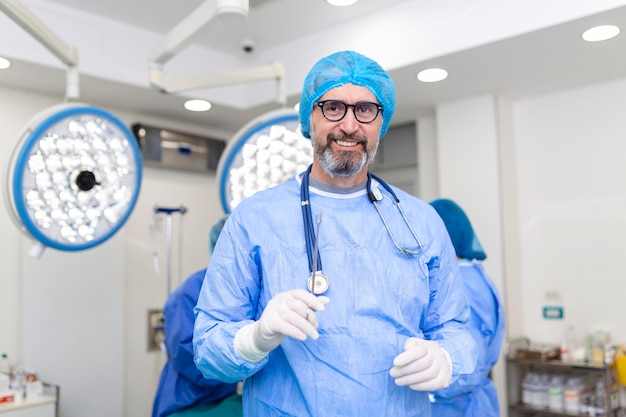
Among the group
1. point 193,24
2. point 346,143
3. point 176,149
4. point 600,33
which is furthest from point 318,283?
point 176,149

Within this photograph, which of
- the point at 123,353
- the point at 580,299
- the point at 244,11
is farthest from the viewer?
the point at 123,353

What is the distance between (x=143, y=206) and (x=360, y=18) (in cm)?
173

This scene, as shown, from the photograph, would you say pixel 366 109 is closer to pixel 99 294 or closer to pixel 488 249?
pixel 488 249

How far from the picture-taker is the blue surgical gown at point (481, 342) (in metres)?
2.20

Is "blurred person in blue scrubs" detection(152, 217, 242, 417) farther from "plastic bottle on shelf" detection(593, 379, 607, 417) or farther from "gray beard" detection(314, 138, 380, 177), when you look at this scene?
"plastic bottle on shelf" detection(593, 379, 607, 417)

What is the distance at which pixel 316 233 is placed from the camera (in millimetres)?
1251

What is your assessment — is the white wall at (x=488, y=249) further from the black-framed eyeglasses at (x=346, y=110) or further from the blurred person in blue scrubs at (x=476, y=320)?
the black-framed eyeglasses at (x=346, y=110)

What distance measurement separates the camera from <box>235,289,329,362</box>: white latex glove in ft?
3.38

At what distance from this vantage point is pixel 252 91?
147 inches

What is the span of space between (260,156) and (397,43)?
109 centimetres

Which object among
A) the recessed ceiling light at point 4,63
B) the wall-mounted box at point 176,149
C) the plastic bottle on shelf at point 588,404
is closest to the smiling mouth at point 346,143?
the recessed ceiling light at point 4,63

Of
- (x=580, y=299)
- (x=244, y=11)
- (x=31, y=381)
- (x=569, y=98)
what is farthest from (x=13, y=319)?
(x=569, y=98)

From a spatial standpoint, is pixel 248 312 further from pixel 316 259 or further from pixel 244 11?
pixel 244 11

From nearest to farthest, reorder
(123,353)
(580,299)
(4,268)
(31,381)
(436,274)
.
→ (436,274) < (31,381) < (4,268) < (580,299) < (123,353)
